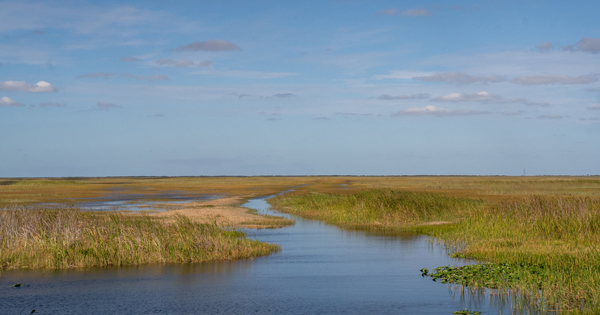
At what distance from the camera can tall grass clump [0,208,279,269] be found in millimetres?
24516

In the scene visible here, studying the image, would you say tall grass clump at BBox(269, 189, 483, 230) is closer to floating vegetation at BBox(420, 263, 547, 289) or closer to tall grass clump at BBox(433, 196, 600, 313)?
tall grass clump at BBox(433, 196, 600, 313)

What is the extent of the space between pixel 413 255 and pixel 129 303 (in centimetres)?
1542

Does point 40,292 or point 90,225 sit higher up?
point 90,225

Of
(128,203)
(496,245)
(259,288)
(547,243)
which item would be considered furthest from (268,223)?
(128,203)

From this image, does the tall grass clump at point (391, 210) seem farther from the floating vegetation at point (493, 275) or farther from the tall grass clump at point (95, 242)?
the floating vegetation at point (493, 275)

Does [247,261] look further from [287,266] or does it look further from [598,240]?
[598,240]

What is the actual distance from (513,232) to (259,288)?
16.7 metres

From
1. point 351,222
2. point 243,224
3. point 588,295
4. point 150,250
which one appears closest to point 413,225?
point 351,222

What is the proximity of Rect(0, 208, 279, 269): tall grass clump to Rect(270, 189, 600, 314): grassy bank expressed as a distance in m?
11.3

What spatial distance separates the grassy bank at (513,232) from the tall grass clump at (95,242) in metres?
11.3

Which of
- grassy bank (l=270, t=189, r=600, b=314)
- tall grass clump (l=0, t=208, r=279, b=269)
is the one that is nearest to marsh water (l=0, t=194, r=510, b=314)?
tall grass clump (l=0, t=208, r=279, b=269)

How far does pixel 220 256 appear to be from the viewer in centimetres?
2659

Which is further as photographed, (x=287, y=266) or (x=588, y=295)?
(x=287, y=266)

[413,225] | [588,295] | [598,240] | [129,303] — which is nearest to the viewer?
[588,295]
